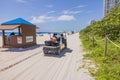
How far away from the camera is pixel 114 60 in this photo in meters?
8.23

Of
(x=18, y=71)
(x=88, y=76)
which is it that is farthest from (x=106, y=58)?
(x=18, y=71)

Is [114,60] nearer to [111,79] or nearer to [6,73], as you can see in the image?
[111,79]

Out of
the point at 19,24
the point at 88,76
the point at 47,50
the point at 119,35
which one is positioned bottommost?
the point at 88,76

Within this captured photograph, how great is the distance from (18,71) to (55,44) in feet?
14.3

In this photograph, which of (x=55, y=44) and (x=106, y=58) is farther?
(x=55, y=44)

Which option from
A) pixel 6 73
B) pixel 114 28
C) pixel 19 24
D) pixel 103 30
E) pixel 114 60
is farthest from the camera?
pixel 103 30

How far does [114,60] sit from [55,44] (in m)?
4.21

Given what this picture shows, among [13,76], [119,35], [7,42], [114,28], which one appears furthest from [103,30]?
[13,76]

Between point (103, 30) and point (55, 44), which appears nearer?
point (55, 44)

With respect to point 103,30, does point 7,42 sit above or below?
below

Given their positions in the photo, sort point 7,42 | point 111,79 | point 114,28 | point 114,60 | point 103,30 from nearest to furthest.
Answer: point 111,79
point 114,60
point 7,42
point 114,28
point 103,30

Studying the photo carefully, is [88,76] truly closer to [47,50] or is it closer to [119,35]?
[47,50]

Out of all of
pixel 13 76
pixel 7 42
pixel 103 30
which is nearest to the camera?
pixel 13 76

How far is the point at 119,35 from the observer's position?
1633 cm
